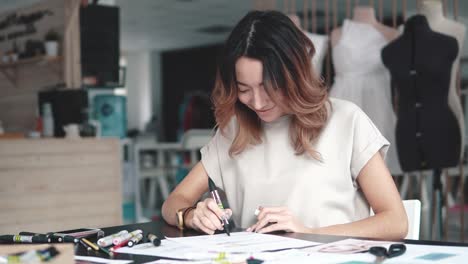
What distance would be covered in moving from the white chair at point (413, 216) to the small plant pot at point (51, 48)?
3.87m

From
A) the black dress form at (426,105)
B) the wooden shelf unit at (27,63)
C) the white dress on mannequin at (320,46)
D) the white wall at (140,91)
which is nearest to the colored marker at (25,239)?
the black dress form at (426,105)

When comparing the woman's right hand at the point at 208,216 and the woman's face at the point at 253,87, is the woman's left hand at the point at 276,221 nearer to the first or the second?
the woman's right hand at the point at 208,216

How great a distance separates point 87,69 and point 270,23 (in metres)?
3.65

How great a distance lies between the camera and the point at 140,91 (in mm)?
14258

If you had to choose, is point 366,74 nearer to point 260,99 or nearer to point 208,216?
point 260,99

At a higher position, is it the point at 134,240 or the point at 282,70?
the point at 282,70

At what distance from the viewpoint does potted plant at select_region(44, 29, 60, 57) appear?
4.96 metres

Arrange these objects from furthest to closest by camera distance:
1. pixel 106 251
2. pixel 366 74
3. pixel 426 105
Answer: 1. pixel 366 74
2. pixel 426 105
3. pixel 106 251

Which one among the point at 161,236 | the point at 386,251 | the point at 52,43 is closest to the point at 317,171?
the point at 161,236

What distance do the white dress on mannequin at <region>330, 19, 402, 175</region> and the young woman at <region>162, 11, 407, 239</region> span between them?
2197mm

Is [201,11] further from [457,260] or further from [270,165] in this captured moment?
[457,260]

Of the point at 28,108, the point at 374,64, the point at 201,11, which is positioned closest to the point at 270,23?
the point at 374,64

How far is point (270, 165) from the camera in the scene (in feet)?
5.62

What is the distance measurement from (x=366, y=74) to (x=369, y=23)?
0.32 m
